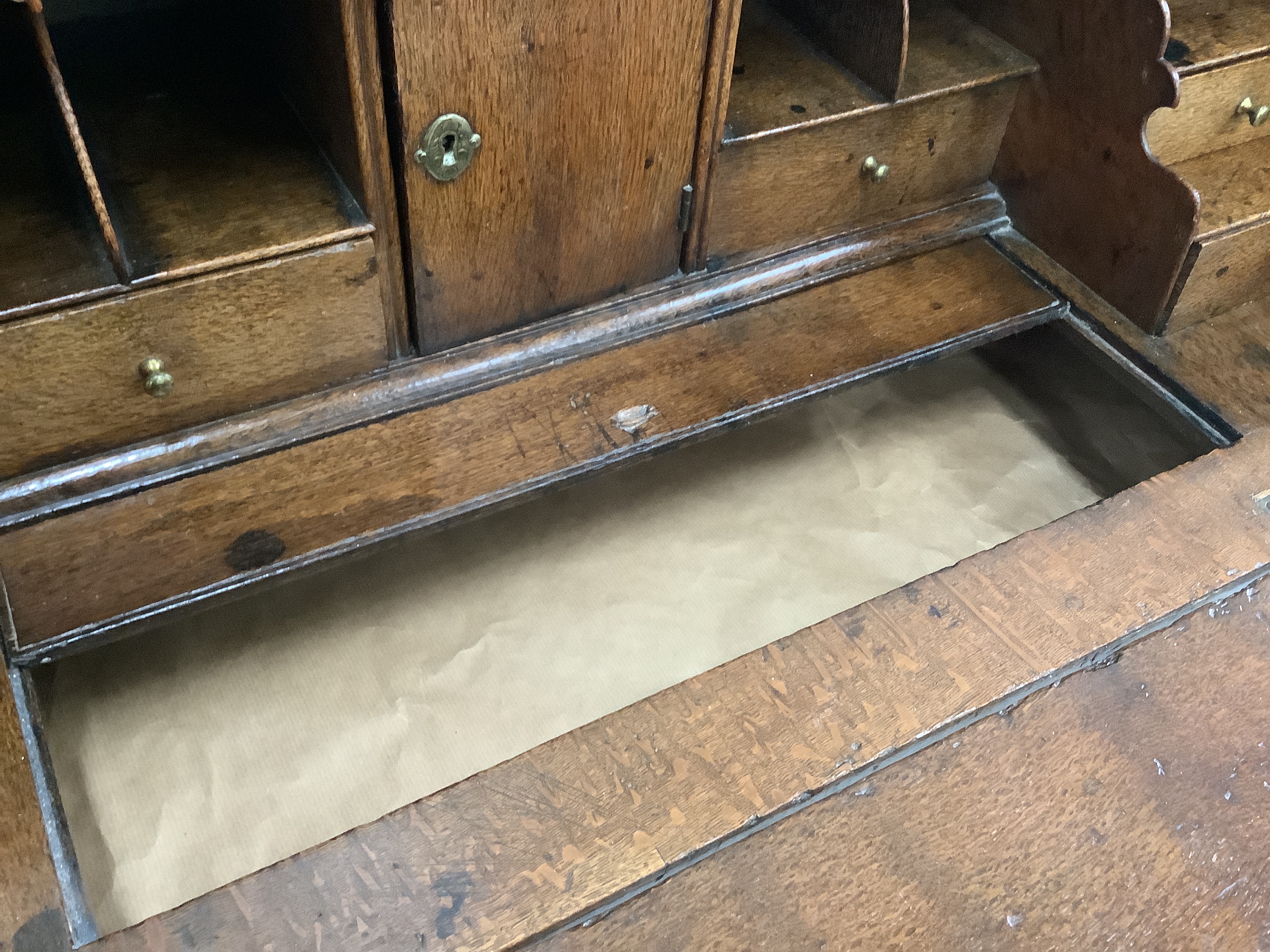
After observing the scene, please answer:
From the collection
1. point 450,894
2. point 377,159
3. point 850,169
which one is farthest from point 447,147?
point 450,894

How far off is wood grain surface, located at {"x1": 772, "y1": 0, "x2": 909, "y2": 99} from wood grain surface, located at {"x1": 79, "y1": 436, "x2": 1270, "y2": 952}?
58 centimetres

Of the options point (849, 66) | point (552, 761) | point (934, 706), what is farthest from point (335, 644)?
point (849, 66)

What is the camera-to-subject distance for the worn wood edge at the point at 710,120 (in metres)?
1.04

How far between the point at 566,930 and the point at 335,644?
0.63m

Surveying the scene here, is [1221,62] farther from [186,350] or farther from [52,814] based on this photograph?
[52,814]

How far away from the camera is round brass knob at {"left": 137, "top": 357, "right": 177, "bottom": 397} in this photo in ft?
3.16

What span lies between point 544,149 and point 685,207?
0.70 feet

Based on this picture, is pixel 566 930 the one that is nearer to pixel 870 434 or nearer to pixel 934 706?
pixel 934 706

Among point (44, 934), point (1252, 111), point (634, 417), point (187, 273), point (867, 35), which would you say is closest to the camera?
point (44, 934)

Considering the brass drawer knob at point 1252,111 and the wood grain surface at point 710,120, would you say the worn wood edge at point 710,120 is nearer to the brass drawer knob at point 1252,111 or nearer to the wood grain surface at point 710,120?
the wood grain surface at point 710,120

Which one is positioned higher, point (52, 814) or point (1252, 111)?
point (1252, 111)

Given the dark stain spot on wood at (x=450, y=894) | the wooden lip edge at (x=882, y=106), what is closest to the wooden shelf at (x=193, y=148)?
the wooden lip edge at (x=882, y=106)

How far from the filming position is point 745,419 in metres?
1.17

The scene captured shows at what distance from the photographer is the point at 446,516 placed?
104cm
